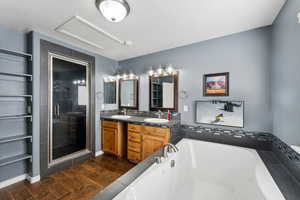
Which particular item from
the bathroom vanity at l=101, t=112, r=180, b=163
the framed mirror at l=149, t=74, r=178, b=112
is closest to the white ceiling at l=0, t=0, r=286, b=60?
the framed mirror at l=149, t=74, r=178, b=112

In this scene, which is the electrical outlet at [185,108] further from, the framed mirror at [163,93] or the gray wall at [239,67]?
the framed mirror at [163,93]

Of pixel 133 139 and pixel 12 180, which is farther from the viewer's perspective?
pixel 133 139

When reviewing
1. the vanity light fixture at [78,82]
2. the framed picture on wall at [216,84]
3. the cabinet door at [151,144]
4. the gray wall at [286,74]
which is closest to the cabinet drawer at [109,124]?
the cabinet door at [151,144]

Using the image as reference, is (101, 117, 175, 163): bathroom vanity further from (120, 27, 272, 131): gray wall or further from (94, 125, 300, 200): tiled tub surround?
(120, 27, 272, 131): gray wall

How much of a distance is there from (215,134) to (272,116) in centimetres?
81

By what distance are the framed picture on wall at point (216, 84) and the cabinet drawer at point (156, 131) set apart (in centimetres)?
99

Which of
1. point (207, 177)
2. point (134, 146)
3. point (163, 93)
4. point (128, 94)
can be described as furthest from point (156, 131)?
point (128, 94)

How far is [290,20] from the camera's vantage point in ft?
4.15

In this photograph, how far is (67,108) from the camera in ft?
8.16

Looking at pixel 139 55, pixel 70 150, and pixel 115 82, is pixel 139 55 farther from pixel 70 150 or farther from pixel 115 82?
pixel 70 150

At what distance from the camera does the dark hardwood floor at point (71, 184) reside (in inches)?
65.8

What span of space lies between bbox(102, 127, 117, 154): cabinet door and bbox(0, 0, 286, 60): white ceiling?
6.15 ft

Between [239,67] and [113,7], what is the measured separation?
6.56 feet

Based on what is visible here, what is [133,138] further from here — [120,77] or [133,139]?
[120,77]
